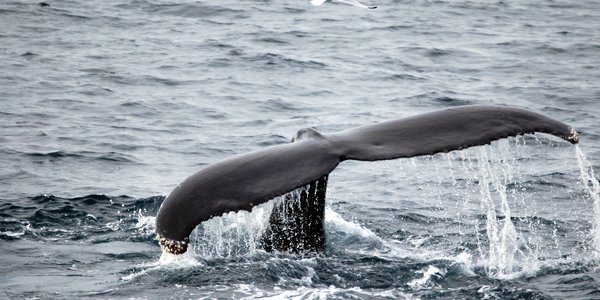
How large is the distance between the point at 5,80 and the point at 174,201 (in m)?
10.6

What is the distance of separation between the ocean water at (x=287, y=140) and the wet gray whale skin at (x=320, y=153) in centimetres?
24

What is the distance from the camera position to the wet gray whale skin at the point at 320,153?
15.2ft

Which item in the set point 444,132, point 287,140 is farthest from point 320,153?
point 287,140

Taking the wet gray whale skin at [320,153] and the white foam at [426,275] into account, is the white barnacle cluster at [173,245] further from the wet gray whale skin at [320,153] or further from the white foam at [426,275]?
the white foam at [426,275]

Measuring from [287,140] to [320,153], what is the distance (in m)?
6.62

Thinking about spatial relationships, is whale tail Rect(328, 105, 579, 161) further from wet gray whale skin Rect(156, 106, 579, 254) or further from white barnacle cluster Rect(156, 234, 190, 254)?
white barnacle cluster Rect(156, 234, 190, 254)

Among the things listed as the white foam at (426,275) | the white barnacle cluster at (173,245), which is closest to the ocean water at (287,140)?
the white foam at (426,275)

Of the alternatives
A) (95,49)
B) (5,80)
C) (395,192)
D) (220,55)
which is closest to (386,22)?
(220,55)

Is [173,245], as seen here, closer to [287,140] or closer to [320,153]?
[320,153]

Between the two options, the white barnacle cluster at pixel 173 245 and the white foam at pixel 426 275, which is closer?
the white barnacle cluster at pixel 173 245

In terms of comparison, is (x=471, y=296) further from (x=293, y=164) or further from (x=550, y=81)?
(x=550, y=81)

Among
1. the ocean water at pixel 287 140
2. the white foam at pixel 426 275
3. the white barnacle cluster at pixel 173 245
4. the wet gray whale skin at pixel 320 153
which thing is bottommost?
the ocean water at pixel 287 140

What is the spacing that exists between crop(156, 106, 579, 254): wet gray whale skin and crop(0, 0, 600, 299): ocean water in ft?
0.77

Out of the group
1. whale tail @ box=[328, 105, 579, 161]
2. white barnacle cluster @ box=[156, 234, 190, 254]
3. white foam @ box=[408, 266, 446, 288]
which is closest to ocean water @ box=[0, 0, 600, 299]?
white foam @ box=[408, 266, 446, 288]
